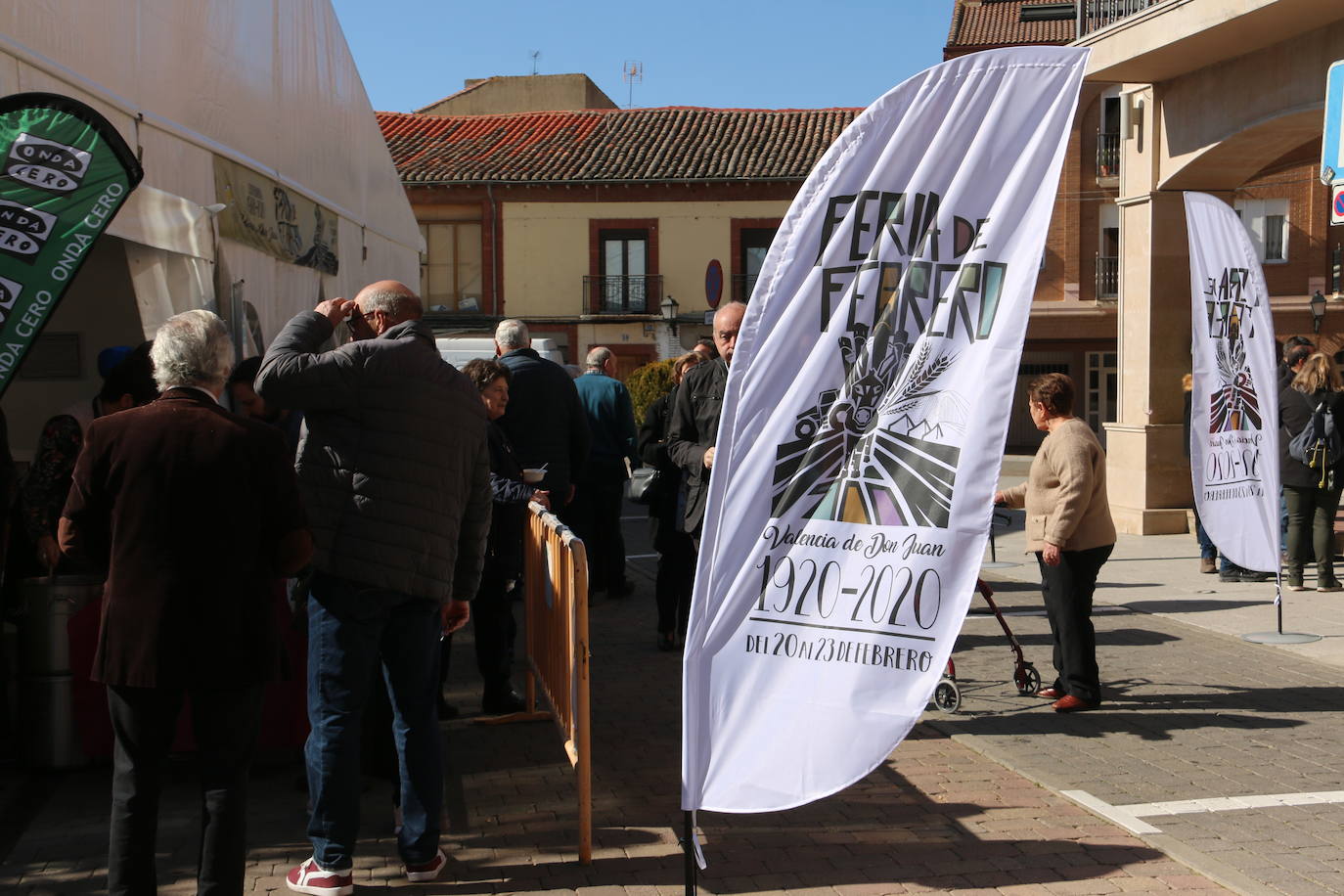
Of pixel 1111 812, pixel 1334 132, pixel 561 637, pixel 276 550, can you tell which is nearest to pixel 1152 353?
pixel 1334 132

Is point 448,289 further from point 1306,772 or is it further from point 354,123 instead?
point 1306,772

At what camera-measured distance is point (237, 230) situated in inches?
292

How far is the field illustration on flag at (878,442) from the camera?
11.5 ft

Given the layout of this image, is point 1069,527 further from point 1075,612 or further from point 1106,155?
point 1106,155

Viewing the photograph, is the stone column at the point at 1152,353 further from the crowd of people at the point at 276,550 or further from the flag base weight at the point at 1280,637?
the crowd of people at the point at 276,550

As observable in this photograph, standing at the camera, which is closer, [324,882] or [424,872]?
[324,882]

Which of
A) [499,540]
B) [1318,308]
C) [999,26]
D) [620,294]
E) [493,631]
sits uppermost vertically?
[999,26]

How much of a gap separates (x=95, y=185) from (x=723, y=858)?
10.5 feet

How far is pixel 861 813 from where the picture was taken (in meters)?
5.20

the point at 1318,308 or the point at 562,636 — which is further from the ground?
the point at 1318,308

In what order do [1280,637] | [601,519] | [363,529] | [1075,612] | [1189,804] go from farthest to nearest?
[601,519] → [1280,637] → [1075,612] → [1189,804] → [363,529]

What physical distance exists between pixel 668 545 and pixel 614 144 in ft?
110

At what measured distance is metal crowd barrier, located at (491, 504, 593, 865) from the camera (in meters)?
4.57

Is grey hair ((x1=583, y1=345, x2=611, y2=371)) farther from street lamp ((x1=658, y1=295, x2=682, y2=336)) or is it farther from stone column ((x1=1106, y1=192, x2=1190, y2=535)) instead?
street lamp ((x1=658, y1=295, x2=682, y2=336))
